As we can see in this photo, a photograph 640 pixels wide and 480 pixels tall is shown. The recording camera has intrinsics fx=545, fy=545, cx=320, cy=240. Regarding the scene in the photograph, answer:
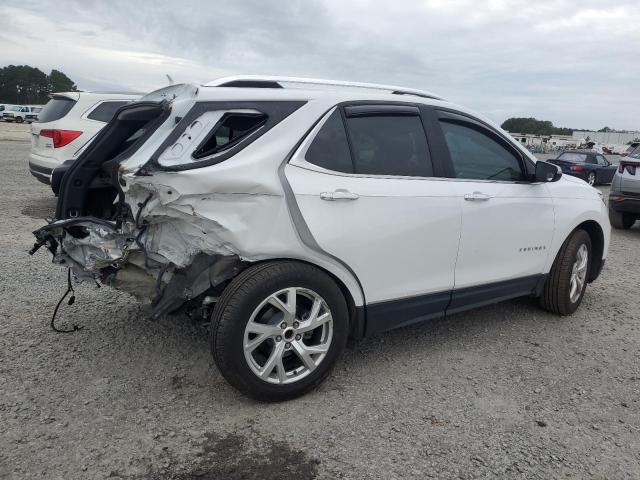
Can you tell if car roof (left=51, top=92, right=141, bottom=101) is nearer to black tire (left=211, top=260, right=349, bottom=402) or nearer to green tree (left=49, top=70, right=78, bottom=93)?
black tire (left=211, top=260, right=349, bottom=402)

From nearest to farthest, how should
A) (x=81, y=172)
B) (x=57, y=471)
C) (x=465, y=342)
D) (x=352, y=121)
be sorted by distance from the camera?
(x=57, y=471) → (x=352, y=121) → (x=81, y=172) → (x=465, y=342)

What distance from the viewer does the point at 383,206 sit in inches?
133

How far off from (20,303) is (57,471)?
247cm

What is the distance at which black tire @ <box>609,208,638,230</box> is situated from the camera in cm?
1018

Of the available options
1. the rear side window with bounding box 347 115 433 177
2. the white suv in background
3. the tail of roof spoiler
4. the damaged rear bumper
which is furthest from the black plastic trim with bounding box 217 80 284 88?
the white suv in background

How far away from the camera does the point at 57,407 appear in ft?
10.0

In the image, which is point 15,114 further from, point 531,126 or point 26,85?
point 531,126

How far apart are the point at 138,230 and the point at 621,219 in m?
9.73

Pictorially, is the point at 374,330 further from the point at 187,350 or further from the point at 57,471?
the point at 57,471

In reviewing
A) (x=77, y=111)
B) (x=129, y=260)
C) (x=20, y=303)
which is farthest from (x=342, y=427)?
(x=77, y=111)

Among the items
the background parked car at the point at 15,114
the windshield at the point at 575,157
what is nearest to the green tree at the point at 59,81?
the background parked car at the point at 15,114

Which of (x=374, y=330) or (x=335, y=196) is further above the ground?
(x=335, y=196)

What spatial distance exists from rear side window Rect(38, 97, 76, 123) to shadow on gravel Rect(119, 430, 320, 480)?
6.75 meters

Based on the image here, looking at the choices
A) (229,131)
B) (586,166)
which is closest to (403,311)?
(229,131)
